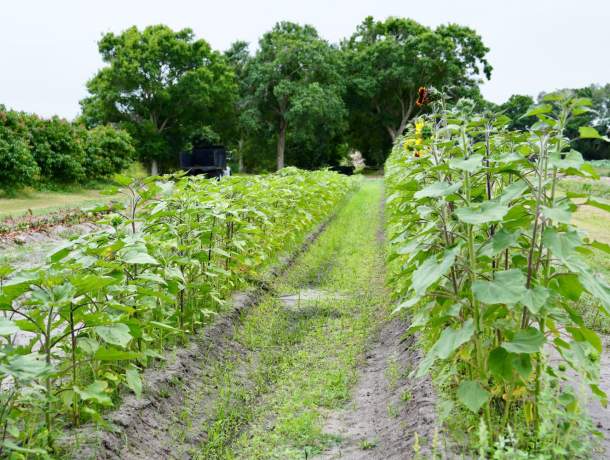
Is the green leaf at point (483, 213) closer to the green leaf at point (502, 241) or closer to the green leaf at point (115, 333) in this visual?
the green leaf at point (502, 241)

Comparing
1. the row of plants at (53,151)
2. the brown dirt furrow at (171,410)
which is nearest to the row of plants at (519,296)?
the brown dirt furrow at (171,410)

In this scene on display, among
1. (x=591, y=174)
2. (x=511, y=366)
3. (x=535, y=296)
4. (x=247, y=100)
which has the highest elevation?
(x=247, y=100)

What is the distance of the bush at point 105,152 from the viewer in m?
20.2

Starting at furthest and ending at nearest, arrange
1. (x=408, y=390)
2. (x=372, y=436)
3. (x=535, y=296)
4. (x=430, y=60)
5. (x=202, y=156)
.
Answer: (x=430, y=60), (x=202, y=156), (x=408, y=390), (x=372, y=436), (x=535, y=296)

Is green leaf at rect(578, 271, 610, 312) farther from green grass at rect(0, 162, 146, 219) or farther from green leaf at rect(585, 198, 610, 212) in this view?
green grass at rect(0, 162, 146, 219)

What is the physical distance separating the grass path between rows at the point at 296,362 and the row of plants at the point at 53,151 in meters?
11.1

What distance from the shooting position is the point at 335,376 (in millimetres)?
4000

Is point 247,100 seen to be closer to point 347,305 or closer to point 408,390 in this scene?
point 347,305

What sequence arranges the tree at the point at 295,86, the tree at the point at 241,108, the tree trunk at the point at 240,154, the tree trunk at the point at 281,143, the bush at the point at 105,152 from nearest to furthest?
1. the bush at the point at 105,152
2. the tree at the point at 295,86
3. the tree at the point at 241,108
4. the tree trunk at the point at 281,143
5. the tree trunk at the point at 240,154

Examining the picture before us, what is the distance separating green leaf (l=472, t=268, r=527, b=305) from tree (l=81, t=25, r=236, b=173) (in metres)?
32.4

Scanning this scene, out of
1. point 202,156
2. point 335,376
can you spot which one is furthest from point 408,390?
point 202,156

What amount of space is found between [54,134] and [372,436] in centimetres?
1764

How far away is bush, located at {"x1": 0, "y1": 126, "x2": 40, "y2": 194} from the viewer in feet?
50.4

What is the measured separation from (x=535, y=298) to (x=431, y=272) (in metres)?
0.37
